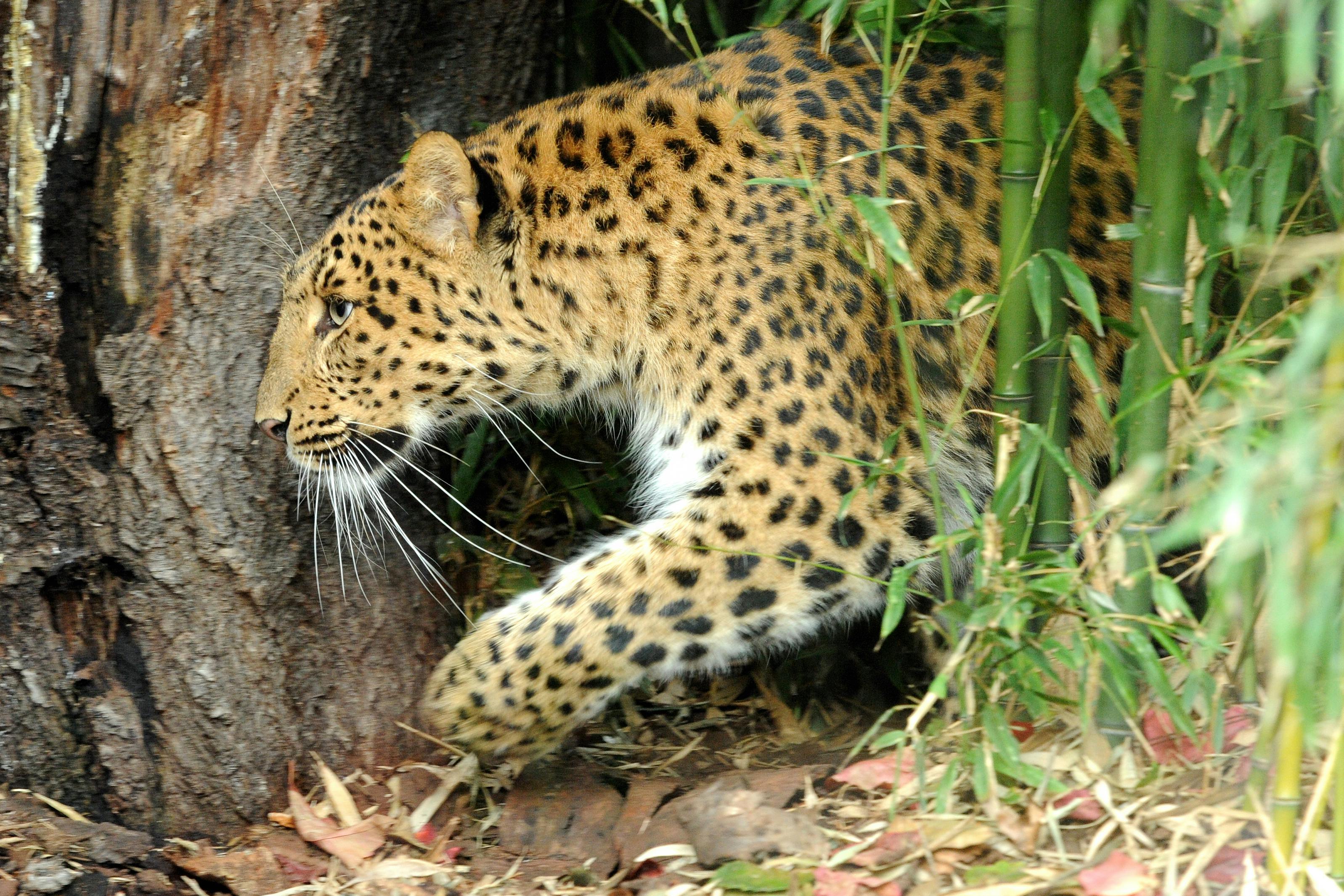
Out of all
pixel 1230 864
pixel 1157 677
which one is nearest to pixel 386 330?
pixel 1157 677

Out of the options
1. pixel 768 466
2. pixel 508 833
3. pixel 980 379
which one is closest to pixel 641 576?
pixel 768 466

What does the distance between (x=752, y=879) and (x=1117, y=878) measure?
31.3 inches

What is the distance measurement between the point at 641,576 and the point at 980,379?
110 centimetres

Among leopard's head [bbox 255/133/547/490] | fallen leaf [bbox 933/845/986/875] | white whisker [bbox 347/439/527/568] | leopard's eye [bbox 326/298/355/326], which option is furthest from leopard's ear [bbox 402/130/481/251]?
fallen leaf [bbox 933/845/986/875]

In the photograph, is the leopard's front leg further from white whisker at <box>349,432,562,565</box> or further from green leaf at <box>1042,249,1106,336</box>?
green leaf at <box>1042,249,1106,336</box>

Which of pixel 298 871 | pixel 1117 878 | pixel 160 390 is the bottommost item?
pixel 298 871

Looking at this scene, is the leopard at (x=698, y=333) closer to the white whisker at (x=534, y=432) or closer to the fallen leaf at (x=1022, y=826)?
the white whisker at (x=534, y=432)

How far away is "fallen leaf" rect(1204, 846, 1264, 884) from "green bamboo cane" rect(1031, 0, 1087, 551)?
774 mm

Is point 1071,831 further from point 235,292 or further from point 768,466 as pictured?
point 235,292

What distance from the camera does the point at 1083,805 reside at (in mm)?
2855

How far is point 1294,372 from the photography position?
68.4 inches

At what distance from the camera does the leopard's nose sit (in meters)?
3.69

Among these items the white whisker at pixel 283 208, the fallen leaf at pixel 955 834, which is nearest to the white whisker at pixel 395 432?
the white whisker at pixel 283 208

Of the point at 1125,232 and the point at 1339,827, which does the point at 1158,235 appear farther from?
the point at 1339,827
